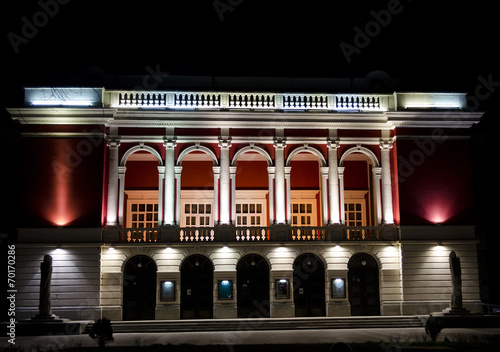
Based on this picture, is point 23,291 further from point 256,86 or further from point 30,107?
point 256,86

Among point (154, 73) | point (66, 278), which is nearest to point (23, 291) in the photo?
point (66, 278)

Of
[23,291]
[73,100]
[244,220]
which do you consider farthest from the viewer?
[244,220]

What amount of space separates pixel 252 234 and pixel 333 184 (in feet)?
15.2

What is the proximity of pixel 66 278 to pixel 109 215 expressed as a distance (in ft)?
11.1

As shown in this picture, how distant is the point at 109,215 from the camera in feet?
88.9

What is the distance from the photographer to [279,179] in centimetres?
2822

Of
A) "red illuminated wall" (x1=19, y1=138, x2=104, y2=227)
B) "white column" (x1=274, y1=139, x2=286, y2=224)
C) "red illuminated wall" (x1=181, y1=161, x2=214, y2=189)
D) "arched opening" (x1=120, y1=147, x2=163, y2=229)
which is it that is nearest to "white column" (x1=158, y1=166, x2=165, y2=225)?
"arched opening" (x1=120, y1=147, x2=163, y2=229)

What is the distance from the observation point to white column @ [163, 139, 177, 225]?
27.4 m

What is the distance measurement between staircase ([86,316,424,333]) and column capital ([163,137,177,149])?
8.16 meters

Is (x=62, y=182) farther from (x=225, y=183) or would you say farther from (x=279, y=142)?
(x=279, y=142)

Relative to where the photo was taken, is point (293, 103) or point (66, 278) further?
point (293, 103)

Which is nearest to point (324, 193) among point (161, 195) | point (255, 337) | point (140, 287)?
point (161, 195)

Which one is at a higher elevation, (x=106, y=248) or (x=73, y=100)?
(x=73, y=100)

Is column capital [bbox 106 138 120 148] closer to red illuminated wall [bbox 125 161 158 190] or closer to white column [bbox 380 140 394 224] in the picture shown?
red illuminated wall [bbox 125 161 158 190]
